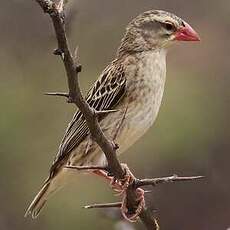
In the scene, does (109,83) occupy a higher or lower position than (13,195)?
higher

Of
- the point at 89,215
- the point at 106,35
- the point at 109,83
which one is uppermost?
the point at 109,83

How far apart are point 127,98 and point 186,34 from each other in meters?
0.44

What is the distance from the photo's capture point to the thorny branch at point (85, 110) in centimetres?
380

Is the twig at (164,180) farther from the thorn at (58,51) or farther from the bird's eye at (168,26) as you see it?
the bird's eye at (168,26)

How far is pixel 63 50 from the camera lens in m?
3.88

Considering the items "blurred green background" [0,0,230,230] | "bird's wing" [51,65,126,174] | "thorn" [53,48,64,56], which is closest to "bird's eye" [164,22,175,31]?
"bird's wing" [51,65,126,174]

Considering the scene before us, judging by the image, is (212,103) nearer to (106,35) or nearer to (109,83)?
(106,35)

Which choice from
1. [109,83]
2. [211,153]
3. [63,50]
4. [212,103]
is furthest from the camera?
[212,103]

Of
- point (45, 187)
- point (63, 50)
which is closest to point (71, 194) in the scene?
point (45, 187)

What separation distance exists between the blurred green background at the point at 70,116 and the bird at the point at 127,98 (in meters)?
2.60

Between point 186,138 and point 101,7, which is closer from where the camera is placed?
point 186,138

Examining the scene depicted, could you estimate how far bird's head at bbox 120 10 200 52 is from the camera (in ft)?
19.3

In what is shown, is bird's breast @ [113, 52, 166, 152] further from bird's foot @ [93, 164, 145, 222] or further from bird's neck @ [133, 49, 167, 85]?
bird's foot @ [93, 164, 145, 222]

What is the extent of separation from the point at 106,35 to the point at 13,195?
2.67 m
